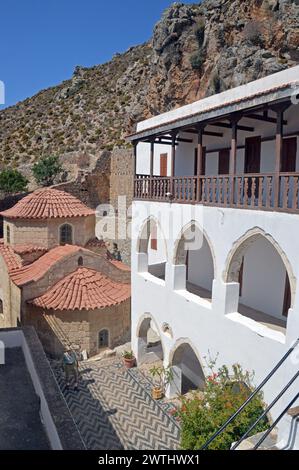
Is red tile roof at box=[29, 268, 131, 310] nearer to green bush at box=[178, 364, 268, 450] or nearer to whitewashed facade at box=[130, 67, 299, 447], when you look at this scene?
whitewashed facade at box=[130, 67, 299, 447]

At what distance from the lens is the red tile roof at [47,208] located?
56.2 feet

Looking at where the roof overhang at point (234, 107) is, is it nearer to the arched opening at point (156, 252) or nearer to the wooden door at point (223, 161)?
the wooden door at point (223, 161)

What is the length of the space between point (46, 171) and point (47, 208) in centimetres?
1925

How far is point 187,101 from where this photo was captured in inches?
1157

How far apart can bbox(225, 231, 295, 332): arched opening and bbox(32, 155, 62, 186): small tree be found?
91.5ft

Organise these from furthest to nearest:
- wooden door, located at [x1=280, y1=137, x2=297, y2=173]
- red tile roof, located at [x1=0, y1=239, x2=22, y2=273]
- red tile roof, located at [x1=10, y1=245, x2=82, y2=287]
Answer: red tile roof, located at [x1=0, y1=239, x2=22, y2=273], red tile roof, located at [x1=10, y1=245, x2=82, y2=287], wooden door, located at [x1=280, y1=137, x2=297, y2=173]

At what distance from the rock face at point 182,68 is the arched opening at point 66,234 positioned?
51.1ft

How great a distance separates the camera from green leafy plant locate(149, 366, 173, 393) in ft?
41.0

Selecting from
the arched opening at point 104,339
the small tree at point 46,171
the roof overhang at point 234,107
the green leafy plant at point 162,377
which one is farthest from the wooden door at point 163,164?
the small tree at point 46,171

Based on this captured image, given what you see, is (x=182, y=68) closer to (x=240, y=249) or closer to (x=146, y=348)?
(x=146, y=348)

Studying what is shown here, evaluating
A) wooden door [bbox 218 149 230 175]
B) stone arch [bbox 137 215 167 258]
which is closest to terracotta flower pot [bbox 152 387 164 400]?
stone arch [bbox 137 215 167 258]

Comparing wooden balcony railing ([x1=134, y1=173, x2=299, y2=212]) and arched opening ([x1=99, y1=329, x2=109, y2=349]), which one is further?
arched opening ([x1=99, y1=329, x2=109, y2=349])
